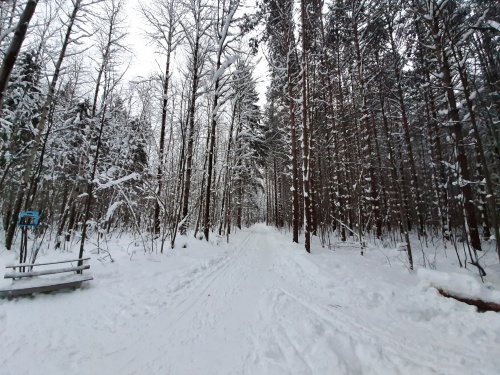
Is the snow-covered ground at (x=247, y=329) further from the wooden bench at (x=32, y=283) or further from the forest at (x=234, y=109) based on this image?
the forest at (x=234, y=109)

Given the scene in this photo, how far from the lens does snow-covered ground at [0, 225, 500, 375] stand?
2344 mm

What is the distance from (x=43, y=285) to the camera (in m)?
3.77

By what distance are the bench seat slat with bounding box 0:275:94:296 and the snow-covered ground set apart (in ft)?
0.45

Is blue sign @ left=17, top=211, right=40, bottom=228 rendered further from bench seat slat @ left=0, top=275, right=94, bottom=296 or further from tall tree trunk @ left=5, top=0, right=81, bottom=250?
tall tree trunk @ left=5, top=0, right=81, bottom=250

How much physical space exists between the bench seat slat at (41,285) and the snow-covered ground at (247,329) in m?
0.14

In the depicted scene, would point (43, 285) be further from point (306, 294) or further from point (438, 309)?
point (438, 309)

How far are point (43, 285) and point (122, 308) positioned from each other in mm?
1422

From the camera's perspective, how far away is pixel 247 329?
3158 millimetres

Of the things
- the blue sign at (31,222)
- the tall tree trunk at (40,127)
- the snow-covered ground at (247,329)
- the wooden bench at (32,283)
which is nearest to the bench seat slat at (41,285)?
the wooden bench at (32,283)

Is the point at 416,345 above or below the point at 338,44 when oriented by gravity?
below

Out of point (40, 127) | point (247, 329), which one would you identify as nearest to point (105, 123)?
point (40, 127)

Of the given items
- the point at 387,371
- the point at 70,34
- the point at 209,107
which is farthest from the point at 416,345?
the point at 209,107

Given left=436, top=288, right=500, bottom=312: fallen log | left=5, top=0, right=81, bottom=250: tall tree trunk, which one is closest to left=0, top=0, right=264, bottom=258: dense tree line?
left=5, top=0, right=81, bottom=250: tall tree trunk

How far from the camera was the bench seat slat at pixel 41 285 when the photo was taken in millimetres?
3527
